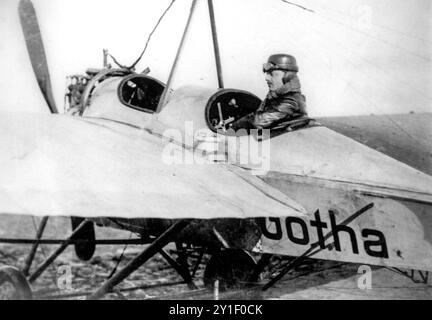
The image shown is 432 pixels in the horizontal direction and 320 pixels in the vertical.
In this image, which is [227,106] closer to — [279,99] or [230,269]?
[279,99]

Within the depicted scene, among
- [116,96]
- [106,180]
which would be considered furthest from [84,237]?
[106,180]

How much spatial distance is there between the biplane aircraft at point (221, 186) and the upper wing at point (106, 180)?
0.01 metres

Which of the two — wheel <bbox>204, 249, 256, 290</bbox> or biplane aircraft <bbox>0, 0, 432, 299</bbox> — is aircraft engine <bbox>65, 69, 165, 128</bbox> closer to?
biplane aircraft <bbox>0, 0, 432, 299</bbox>

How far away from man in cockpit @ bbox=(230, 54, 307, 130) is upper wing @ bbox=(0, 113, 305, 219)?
587 mm

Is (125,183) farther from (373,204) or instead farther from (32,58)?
(32,58)

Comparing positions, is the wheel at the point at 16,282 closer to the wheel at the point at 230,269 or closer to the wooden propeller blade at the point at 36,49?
the wheel at the point at 230,269

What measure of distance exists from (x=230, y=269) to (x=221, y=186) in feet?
5.22

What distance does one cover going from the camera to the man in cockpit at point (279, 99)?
4.74 metres

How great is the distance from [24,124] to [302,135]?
8.19ft

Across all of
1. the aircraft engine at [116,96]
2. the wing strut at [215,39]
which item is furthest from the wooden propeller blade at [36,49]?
the wing strut at [215,39]

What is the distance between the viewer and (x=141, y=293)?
683 centimetres

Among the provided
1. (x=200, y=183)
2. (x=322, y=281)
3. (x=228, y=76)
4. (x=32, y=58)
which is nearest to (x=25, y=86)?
(x=32, y=58)

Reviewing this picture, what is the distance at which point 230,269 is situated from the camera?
18.2ft

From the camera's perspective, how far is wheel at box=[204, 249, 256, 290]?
5.36 m
